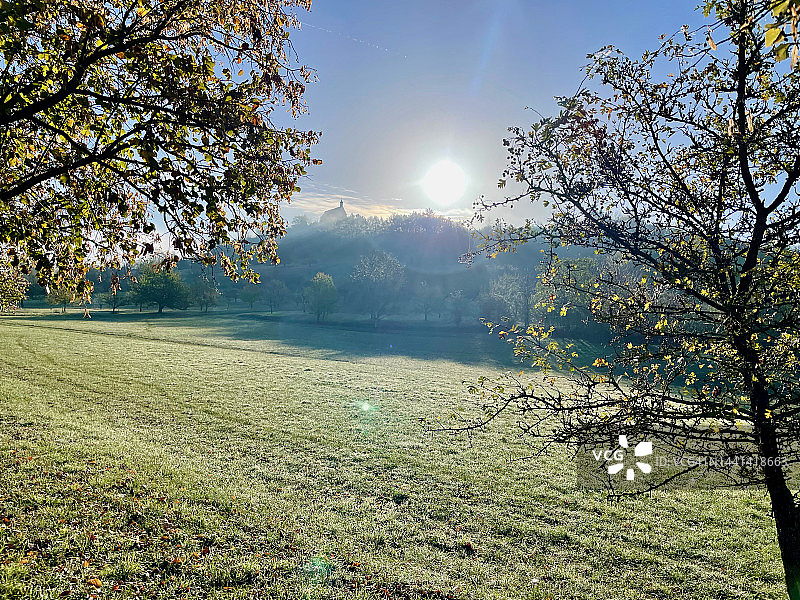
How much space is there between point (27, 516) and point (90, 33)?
8790 millimetres

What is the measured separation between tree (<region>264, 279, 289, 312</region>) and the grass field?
80.7 metres

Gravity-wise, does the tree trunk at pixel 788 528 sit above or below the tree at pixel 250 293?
below

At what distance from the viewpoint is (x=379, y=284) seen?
3664 inches

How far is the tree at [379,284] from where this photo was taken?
92.9m

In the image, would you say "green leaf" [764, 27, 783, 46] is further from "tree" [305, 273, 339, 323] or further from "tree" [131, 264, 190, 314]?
"tree" [131, 264, 190, 314]

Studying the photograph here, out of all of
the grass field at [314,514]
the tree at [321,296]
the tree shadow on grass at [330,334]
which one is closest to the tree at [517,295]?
the tree shadow on grass at [330,334]

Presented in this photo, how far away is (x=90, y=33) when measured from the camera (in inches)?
185

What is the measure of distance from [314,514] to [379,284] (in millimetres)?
83709

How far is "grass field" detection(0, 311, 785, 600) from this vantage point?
7.27 m

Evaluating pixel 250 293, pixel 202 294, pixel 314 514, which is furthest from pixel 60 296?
pixel 250 293

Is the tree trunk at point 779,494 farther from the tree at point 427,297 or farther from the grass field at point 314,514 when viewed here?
the tree at point 427,297

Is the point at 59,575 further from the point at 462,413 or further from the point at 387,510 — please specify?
the point at 462,413

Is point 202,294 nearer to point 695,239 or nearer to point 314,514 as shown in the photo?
point 314,514

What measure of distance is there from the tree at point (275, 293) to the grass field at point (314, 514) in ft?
265
